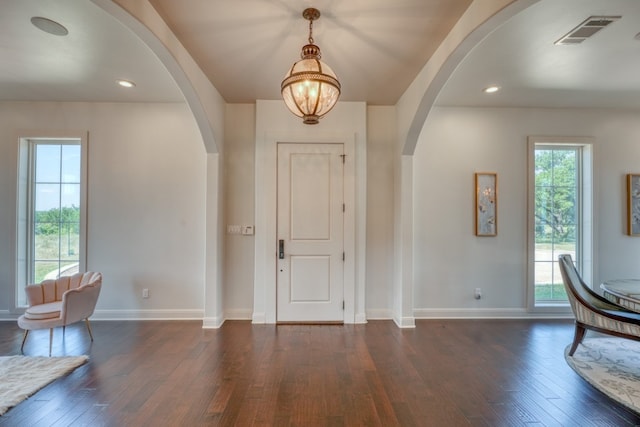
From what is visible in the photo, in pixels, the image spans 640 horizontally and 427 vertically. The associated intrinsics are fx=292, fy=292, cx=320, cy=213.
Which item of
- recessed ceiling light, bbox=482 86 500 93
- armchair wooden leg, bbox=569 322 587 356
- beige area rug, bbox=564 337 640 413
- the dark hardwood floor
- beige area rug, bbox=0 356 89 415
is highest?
recessed ceiling light, bbox=482 86 500 93

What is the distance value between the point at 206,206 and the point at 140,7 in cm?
217

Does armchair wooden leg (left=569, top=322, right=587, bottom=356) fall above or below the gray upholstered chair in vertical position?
below

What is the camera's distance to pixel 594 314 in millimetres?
2619

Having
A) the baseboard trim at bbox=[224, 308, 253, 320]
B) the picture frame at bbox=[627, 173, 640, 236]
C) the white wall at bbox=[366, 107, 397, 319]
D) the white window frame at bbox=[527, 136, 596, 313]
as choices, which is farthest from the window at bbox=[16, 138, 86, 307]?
the picture frame at bbox=[627, 173, 640, 236]

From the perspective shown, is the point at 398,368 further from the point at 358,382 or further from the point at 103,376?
the point at 103,376

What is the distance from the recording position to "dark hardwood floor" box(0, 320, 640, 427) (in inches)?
78.8

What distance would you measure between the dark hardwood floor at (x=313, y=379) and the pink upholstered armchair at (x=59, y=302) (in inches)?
11.8

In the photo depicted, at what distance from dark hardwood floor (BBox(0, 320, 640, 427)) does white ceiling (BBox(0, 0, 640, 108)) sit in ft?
9.46

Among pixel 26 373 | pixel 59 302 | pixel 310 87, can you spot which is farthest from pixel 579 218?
pixel 59 302

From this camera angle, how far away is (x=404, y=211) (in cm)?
373

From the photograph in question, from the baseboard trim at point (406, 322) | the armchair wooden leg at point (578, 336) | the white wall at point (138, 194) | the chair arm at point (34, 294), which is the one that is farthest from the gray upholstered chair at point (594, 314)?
the chair arm at point (34, 294)

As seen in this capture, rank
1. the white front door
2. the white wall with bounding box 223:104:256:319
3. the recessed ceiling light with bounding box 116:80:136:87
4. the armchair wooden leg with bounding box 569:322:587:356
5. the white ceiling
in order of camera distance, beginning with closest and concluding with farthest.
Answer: the white ceiling → the armchair wooden leg with bounding box 569:322:587:356 → the recessed ceiling light with bounding box 116:80:136:87 → the white front door → the white wall with bounding box 223:104:256:319

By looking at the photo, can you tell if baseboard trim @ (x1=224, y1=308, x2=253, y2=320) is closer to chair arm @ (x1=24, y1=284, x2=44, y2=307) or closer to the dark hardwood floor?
the dark hardwood floor

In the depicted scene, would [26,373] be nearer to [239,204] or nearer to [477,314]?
[239,204]
